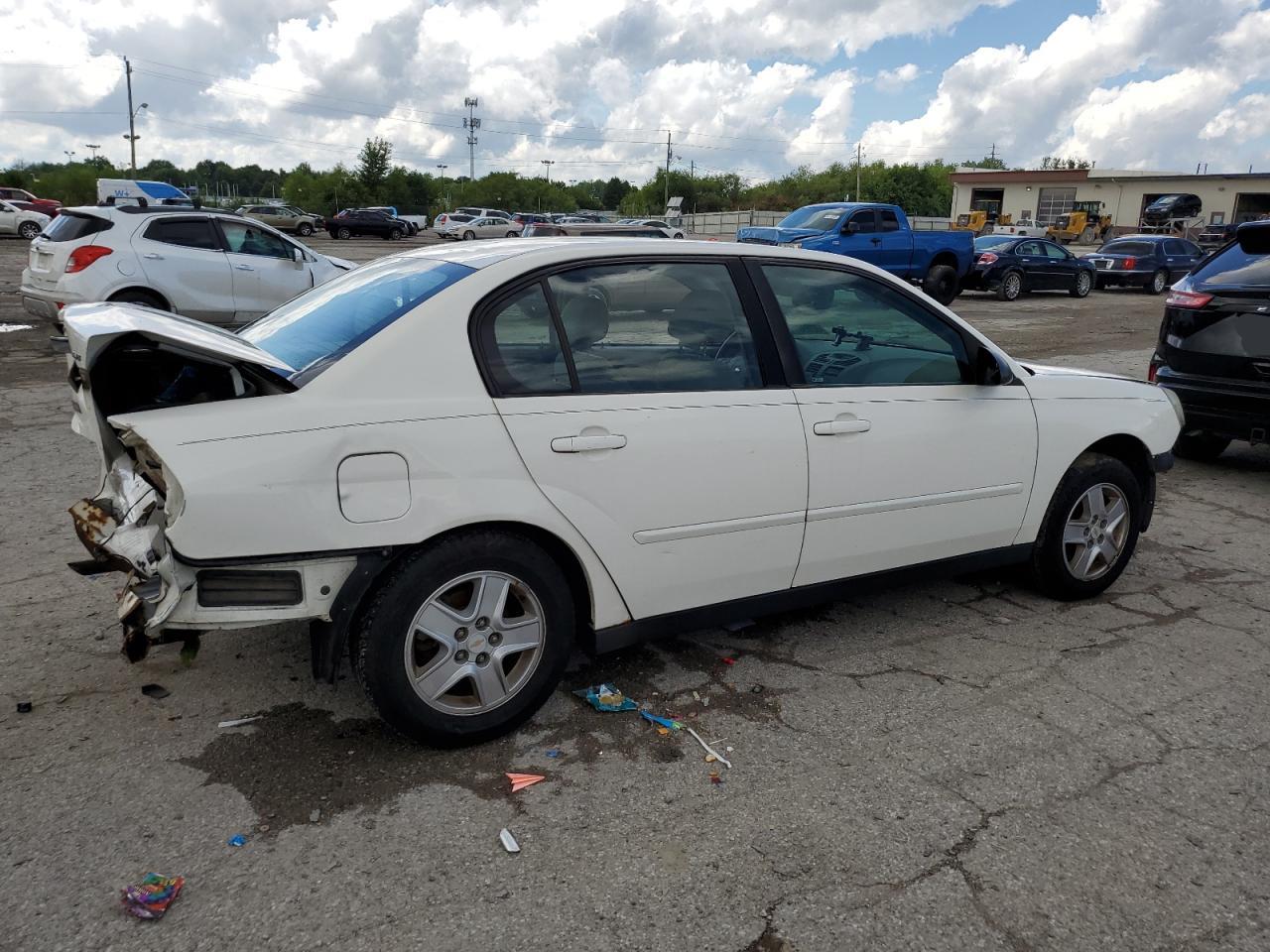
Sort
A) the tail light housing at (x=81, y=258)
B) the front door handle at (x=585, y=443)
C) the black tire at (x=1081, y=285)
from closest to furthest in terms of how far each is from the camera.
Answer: the front door handle at (x=585, y=443)
the tail light housing at (x=81, y=258)
the black tire at (x=1081, y=285)

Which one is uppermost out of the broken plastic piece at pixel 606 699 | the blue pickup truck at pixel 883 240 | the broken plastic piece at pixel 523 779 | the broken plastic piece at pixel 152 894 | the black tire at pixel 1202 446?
the blue pickup truck at pixel 883 240

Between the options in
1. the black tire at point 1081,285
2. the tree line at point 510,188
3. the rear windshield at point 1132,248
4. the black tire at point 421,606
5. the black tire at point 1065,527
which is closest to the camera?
the black tire at point 421,606

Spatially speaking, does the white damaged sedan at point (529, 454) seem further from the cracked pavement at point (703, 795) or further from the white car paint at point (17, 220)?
the white car paint at point (17, 220)

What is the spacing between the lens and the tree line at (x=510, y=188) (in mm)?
82125

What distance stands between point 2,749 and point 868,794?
2742 mm

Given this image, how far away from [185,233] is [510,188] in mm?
102681

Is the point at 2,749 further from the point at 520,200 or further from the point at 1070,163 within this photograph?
the point at 1070,163

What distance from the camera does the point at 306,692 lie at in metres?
3.53

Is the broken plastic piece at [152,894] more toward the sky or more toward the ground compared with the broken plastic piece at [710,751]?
more toward the ground

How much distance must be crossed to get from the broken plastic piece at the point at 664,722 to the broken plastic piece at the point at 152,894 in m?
1.52

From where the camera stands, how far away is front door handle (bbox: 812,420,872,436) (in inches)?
141

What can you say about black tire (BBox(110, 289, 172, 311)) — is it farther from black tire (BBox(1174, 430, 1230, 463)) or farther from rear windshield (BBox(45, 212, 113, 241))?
black tire (BBox(1174, 430, 1230, 463))

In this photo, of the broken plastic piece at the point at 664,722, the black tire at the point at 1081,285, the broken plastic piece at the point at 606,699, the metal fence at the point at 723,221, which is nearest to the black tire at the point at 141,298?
the broken plastic piece at the point at 606,699

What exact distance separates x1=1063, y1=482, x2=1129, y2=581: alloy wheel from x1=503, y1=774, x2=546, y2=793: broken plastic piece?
108 inches
